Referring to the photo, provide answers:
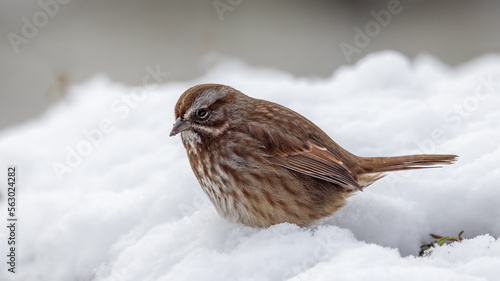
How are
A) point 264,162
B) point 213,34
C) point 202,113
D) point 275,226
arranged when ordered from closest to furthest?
point 275,226
point 264,162
point 202,113
point 213,34

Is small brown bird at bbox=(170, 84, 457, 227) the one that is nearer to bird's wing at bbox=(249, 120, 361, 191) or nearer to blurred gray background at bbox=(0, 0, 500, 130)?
bird's wing at bbox=(249, 120, 361, 191)

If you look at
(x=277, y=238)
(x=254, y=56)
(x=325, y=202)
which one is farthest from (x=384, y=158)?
(x=254, y=56)

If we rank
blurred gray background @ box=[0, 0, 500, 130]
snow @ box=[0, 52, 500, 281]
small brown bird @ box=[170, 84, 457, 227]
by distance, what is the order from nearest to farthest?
snow @ box=[0, 52, 500, 281] → small brown bird @ box=[170, 84, 457, 227] → blurred gray background @ box=[0, 0, 500, 130]

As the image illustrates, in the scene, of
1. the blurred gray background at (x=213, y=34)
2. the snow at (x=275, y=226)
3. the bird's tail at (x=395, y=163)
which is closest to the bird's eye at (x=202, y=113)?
the snow at (x=275, y=226)

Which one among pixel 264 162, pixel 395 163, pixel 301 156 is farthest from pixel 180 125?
pixel 395 163

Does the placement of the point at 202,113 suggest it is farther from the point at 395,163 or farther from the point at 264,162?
the point at 395,163

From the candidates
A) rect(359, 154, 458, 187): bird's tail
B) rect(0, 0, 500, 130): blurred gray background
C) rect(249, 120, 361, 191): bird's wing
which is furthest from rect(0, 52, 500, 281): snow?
rect(0, 0, 500, 130): blurred gray background

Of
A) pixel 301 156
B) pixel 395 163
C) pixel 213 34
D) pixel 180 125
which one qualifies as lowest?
pixel 395 163
